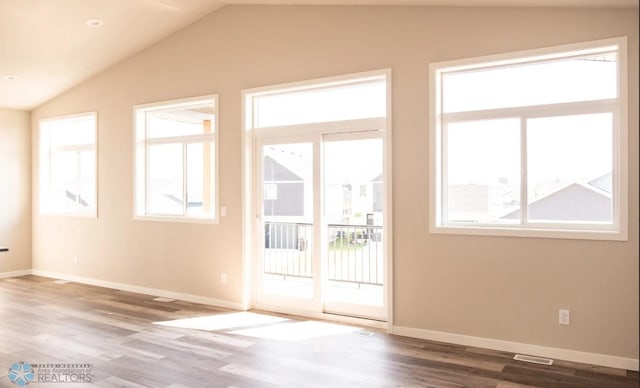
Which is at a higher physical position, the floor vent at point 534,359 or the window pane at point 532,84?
the window pane at point 532,84

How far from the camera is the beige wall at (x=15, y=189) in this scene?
7.62 meters

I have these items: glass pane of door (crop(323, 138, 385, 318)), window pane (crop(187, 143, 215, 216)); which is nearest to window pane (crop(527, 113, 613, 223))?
glass pane of door (crop(323, 138, 385, 318))

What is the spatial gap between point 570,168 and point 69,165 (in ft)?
22.9

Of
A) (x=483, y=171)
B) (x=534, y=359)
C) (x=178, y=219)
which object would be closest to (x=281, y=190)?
(x=178, y=219)

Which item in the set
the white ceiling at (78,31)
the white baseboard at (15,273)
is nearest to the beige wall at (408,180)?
the white ceiling at (78,31)

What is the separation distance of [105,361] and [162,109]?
352 cm

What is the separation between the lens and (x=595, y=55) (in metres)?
3.82

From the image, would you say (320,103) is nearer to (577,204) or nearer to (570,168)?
(570,168)

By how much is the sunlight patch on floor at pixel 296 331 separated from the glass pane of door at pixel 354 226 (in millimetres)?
322

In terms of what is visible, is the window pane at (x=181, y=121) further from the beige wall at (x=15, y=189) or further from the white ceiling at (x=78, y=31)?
the beige wall at (x=15, y=189)

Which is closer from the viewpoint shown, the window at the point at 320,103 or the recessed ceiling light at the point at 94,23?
the window at the point at 320,103

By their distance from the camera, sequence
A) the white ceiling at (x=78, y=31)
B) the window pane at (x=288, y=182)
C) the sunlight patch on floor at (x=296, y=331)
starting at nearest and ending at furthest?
1. the sunlight patch on floor at (x=296, y=331)
2. the white ceiling at (x=78, y=31)
3. the window pane at (x=288, y=182)

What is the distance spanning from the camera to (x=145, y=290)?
6391mm

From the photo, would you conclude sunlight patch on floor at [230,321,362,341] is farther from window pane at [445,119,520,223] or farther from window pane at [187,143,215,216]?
window pane at [187,143,215,216]
